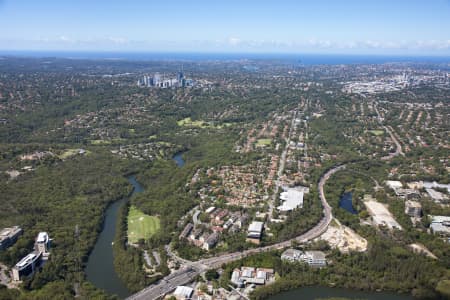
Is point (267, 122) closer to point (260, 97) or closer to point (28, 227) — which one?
point (260, 97)

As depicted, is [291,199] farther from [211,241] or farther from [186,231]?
[186,231]

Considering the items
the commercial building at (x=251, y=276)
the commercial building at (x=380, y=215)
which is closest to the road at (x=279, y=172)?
the commercial building at (x=380, y=215)

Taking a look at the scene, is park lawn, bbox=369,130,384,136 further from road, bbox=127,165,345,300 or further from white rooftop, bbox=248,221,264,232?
white rooftop, bbox=248,221,264,232

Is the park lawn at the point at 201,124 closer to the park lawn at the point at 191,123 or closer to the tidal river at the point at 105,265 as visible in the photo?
the park lawn at the point at 191,123

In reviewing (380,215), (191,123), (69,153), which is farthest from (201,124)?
(380,215)

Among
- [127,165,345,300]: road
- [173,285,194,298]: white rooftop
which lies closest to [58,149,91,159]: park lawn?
[127,165,345,300]: road
